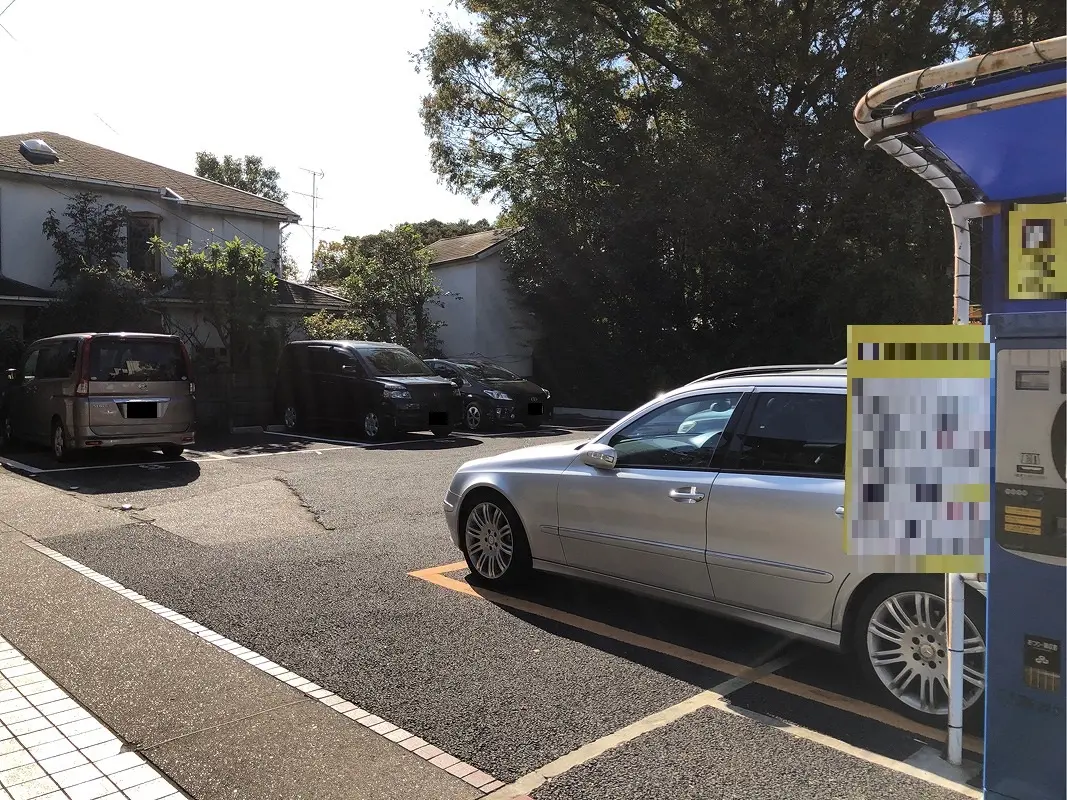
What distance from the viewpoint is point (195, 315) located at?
62.1ft

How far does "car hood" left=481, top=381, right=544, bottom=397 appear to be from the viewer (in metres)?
16.8

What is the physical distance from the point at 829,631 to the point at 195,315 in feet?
58.6

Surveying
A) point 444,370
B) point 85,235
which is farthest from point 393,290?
point 85,235

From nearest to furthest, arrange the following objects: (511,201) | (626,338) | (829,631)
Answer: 1. (829,631)
2. (626,338)
3. (511,201)

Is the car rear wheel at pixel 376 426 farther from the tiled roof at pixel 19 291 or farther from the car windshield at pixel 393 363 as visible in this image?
the tiled roof at pixel 19 291

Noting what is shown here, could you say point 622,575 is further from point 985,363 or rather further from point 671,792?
point 985,363

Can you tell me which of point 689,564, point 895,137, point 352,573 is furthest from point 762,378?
point 352,573

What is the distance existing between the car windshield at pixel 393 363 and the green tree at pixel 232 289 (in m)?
3.27

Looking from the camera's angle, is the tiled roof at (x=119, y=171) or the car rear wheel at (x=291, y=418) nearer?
the car rear wheel at (x=291, y=418)

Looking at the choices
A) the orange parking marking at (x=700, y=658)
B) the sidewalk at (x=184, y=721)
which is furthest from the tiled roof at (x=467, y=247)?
the sidewalk at (x=184, y=721)

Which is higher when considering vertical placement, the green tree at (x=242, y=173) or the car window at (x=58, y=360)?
the green tree at (x=242, y=173)

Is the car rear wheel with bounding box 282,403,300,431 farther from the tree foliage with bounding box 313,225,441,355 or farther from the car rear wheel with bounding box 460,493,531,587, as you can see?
the car rear wheel with bounding box 460,493,531,587

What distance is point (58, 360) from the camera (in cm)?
1147

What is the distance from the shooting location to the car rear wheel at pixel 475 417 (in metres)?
16.8
